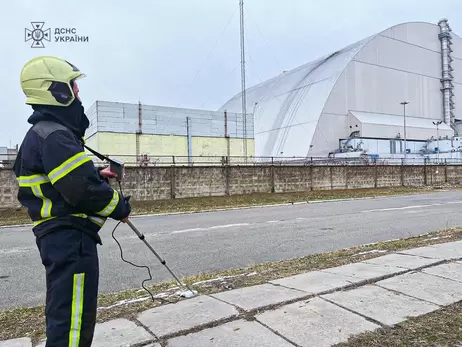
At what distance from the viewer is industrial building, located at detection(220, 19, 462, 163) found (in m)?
50.6

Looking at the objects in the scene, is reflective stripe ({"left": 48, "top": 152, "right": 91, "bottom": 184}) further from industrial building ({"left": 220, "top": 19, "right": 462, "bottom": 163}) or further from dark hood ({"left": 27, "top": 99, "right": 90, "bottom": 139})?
industrial building ({"left": 220, "top": 19, "right": 462, "bottom": 163})

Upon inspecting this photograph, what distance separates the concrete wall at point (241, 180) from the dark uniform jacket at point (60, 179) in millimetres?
18166

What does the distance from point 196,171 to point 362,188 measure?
15.3 metres

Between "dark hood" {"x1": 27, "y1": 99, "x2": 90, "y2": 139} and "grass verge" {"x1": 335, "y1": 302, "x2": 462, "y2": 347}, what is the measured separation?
8.35 feet

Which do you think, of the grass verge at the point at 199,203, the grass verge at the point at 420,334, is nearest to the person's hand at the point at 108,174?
the grass verge at the point at 420,334

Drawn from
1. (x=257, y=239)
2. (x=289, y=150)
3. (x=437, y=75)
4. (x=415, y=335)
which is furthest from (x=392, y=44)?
(x=415, y=335)

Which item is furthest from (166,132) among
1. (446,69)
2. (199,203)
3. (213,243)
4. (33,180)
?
(446,69)

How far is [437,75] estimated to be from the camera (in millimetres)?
63188

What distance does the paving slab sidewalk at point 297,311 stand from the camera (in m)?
3.16

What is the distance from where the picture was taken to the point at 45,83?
229 cm

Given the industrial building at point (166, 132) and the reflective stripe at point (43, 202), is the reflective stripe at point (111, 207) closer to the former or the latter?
the reflective stripe at point (43, 202)

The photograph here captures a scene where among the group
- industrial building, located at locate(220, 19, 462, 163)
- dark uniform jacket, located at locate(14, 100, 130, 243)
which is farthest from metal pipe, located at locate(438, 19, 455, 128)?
dark uniform jacket, located at locate(14, 100, 130, 243)

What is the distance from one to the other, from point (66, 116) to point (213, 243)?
6.62 metres

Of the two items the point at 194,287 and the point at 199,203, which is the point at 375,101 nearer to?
the point at 199,203
